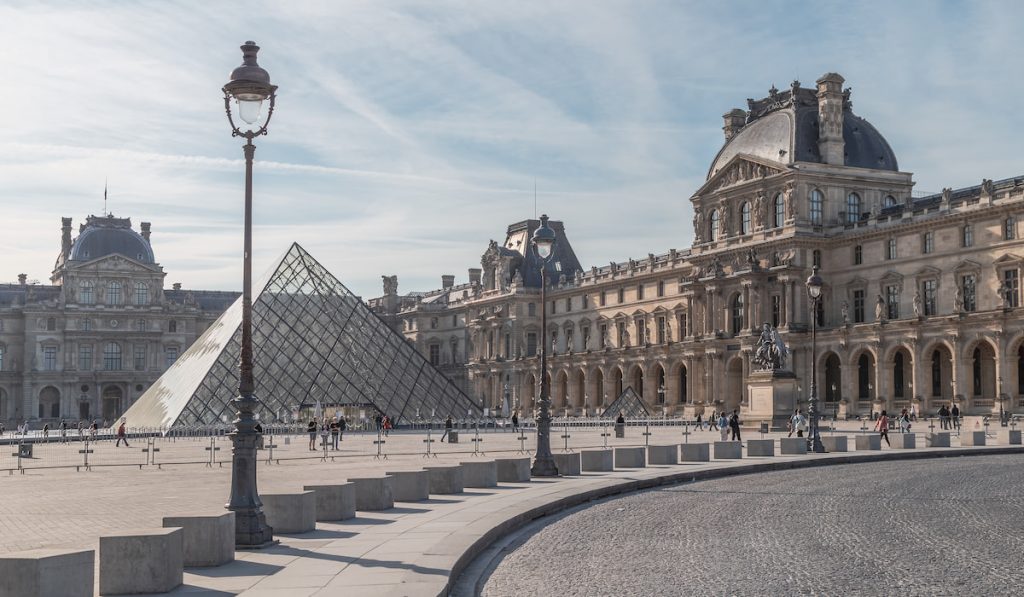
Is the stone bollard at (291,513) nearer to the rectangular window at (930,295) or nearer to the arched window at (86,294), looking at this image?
the rectangular window at (930,295)

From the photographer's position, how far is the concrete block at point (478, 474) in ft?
66.7

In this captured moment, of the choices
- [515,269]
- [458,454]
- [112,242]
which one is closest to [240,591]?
[458,454]

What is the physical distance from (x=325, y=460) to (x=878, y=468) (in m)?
14.1

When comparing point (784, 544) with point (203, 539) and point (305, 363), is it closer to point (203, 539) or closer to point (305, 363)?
point (203, 539)

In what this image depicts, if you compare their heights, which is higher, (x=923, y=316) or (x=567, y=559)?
(x=923, y=316)

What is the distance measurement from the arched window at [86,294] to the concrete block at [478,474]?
96619 mm

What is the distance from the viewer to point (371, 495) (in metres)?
16.4

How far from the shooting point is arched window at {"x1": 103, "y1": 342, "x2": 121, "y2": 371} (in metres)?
111

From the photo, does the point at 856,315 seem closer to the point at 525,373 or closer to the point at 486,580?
the point at 525,373

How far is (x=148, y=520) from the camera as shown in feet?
51.1

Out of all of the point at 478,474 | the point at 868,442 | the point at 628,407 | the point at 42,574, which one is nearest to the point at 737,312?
the point at 628,407

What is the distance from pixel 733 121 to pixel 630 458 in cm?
5327

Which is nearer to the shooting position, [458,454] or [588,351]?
[458,454]

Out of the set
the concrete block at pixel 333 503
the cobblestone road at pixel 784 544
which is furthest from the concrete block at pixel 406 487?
the concrete block at pixel 333 503
